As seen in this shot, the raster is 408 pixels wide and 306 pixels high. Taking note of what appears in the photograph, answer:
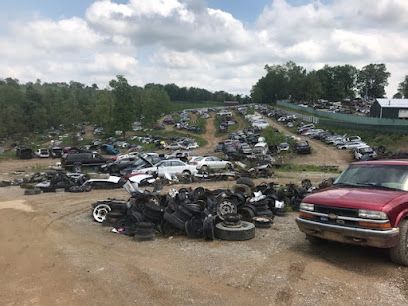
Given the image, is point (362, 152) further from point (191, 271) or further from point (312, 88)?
point (312, 88)

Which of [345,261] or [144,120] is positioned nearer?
[345,261]

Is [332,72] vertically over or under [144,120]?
over

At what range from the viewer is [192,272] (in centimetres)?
843

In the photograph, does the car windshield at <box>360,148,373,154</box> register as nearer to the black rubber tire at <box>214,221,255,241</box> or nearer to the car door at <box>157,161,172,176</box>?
the car door at <box>157,161,172,176</box>

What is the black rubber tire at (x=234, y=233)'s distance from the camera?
10913mm

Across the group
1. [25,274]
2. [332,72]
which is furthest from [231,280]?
[332,72]

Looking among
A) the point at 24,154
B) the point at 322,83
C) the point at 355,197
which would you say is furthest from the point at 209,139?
the point at 322,83

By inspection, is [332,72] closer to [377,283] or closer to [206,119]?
[206,119]

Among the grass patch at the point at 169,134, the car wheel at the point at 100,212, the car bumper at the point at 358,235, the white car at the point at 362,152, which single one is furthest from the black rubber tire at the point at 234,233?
the grass patch at the point at 169,134

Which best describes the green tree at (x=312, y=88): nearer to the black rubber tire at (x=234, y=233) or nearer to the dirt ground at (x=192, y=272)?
the dirt ground at (x=192, y=272)

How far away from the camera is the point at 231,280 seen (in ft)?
26.0

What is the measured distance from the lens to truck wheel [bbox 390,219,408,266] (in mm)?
8352

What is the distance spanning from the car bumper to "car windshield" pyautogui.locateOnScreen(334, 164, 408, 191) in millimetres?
1207

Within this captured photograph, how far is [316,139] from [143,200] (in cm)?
5457
